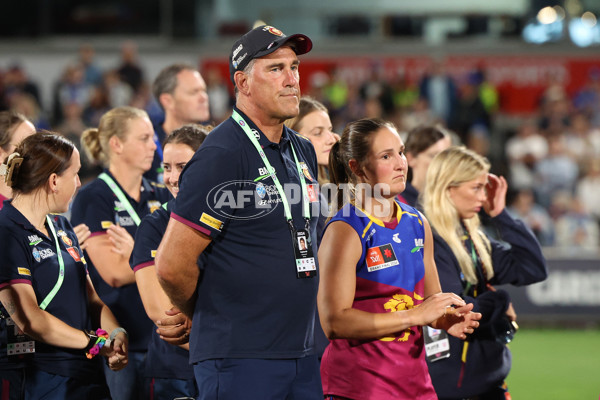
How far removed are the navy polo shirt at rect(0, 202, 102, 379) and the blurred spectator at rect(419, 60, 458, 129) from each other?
13.3 m

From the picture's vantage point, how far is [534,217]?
1419 centimetres

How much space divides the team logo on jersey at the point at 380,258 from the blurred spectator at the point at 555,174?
39.9 feet

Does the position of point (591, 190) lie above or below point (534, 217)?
above

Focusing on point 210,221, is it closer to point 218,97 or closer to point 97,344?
point 97,344

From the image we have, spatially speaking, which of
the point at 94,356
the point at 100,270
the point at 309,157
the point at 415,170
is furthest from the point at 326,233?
the point at 415,170

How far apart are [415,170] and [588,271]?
6.91 m

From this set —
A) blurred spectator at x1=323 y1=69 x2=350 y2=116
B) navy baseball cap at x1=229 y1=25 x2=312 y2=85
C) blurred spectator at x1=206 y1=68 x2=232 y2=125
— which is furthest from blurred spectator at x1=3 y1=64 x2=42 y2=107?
navy baseball cap at x1=229 y1=25 x2=312 y2=85

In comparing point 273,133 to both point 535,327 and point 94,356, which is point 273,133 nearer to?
point 94,356

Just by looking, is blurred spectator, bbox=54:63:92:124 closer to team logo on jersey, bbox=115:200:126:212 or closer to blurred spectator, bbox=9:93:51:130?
blurred spectator, bbox=9:93:51:130

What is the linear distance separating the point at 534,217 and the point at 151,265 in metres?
11.0

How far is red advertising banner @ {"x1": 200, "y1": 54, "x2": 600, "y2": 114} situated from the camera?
18.6m

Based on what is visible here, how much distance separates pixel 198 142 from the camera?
459 centimetres

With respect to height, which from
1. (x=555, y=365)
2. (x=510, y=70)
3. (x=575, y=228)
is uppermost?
(x=510, y=70)

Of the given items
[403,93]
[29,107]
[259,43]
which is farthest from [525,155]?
[259,43]
